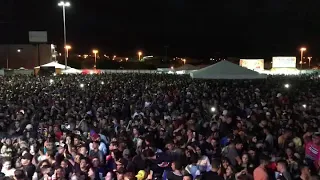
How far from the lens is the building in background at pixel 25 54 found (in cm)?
6469

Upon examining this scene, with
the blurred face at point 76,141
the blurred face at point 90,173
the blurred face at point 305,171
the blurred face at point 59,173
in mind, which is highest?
the blurred face at point 305,171

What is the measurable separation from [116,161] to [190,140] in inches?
67.9

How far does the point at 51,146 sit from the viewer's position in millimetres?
8281

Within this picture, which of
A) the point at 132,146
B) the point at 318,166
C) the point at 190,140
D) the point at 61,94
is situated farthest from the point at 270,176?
the point at 61,94

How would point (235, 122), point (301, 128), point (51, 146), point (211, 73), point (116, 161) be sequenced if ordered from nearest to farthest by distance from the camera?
point (116, 161), point (51, 146), point (301, 128), point (235, 122), point (211, 73)

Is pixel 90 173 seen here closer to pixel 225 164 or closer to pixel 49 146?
pixel 49 146

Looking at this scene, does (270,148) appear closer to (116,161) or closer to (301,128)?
(301,128)

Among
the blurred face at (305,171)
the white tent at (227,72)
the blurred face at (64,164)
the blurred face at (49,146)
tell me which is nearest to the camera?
the blurred face at (305,171)

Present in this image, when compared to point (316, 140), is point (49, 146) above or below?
below

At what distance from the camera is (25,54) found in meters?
65.4

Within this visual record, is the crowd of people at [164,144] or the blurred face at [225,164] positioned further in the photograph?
the crowd of people at [164,144]

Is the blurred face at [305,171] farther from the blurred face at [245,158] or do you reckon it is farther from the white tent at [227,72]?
the white tent at [227,72]

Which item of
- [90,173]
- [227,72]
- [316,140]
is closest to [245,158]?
[316,140]

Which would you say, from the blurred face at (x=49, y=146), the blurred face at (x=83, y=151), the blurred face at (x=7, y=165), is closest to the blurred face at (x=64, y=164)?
the blurred face at (x=83, y=151)
